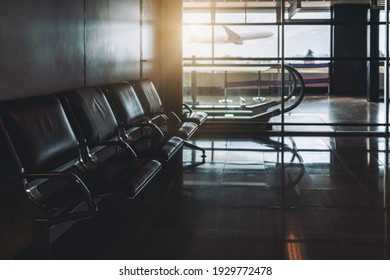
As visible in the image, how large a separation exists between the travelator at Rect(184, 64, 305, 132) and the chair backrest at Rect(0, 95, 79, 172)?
5.14m

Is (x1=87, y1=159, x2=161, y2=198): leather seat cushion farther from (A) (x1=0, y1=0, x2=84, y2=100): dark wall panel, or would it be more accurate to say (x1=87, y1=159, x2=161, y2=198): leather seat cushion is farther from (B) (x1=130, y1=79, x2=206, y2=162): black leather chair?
(B) (x1=130, y1=79, x2=206, y2=162): black leather chair

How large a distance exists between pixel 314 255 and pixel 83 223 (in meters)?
1.55

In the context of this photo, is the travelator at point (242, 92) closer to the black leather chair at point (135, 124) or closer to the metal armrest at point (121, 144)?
the black leather chair at point (135, 124)

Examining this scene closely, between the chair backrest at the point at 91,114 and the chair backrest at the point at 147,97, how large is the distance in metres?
1.41

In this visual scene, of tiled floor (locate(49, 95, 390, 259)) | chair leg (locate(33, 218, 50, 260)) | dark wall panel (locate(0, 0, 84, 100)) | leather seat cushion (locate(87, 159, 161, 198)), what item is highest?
dark wall panel (locate(0, 0, 84, 100))

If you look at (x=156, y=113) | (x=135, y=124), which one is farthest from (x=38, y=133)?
(x=156, y=113)

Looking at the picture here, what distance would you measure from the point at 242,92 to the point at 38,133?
5751 mm

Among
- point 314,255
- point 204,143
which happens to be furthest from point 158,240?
point 204,143

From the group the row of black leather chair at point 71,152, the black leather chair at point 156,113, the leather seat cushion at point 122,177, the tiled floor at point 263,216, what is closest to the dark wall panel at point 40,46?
the row of black leather chair at point 71,152

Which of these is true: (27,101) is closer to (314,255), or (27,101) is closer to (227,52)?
(314,255)

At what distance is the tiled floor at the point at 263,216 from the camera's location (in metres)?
3.29

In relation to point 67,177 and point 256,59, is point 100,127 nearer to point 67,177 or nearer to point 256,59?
point 67,177

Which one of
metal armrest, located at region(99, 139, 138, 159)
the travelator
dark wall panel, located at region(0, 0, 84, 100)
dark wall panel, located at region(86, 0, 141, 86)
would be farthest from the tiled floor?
the travelator

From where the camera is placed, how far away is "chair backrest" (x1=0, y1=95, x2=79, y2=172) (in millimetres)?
2885
